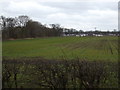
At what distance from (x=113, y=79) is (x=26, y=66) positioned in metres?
3.43

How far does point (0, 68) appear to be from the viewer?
388 inches

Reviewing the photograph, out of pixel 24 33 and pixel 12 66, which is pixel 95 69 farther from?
pixel 24 33

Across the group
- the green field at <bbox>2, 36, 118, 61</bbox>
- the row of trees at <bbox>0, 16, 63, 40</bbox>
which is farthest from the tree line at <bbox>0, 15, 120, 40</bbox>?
the green field at <bbox>2, 36, 118, 61</bbox>

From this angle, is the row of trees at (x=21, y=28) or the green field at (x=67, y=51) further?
the row of trees at (x=21, y=28)

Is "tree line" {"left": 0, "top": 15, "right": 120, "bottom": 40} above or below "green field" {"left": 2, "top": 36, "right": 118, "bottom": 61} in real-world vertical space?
above

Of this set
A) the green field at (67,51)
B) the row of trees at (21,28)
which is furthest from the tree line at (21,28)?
the green field at (67,51)

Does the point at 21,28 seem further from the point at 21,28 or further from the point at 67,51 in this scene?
the point at 67,51

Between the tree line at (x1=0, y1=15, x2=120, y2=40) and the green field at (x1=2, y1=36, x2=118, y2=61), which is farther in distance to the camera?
the tree line at (x1=0, y1=15, x2=120, y2=40)

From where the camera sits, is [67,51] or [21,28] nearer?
[67,51]

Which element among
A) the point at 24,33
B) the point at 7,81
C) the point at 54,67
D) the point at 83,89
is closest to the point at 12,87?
the point at 7,81

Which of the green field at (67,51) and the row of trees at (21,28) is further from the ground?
the row of trees at (21,28)

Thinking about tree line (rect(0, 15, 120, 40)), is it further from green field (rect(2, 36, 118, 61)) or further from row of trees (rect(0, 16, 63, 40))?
green field (rect(2, 36, 118, 61))

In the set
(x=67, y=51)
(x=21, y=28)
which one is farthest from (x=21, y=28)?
(x=67, y=51)

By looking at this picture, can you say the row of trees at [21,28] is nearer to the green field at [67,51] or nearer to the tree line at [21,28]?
the tree line at [21,28]
